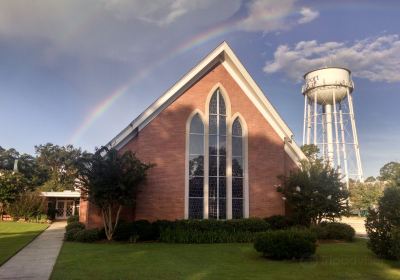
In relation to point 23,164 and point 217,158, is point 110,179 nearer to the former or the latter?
point 217,158

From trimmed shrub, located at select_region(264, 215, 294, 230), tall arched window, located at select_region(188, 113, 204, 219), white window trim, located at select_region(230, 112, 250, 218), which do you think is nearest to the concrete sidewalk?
tall arched window, located at select_region(188, 113, 204, 219)

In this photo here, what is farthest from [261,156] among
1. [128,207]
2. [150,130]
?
[128,207]

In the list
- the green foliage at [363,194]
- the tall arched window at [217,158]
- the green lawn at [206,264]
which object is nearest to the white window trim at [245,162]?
the tall arched window at [217,158]

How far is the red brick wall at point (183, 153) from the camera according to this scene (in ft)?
71.0

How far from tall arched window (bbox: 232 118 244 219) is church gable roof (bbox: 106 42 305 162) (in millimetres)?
2153

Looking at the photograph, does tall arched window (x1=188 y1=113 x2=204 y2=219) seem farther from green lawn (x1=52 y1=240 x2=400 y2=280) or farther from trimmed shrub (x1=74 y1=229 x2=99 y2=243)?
trimmed shrub (x1=74 y1=229 x2=99 y2=243)

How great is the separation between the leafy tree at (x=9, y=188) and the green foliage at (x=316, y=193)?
103ft

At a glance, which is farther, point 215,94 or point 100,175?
point 215,94

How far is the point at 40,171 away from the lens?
223ft

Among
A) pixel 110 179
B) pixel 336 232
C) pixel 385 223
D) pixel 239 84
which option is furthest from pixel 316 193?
pixel 110 179

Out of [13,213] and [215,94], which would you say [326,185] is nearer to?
[215,94]

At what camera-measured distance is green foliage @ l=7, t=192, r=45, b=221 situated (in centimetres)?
4022

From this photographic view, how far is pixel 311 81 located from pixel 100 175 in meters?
38.8

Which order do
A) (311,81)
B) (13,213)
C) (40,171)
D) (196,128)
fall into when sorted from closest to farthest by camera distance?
1. (196,128)
2. (13,213)
3. (311,81)
4. (40,171)
